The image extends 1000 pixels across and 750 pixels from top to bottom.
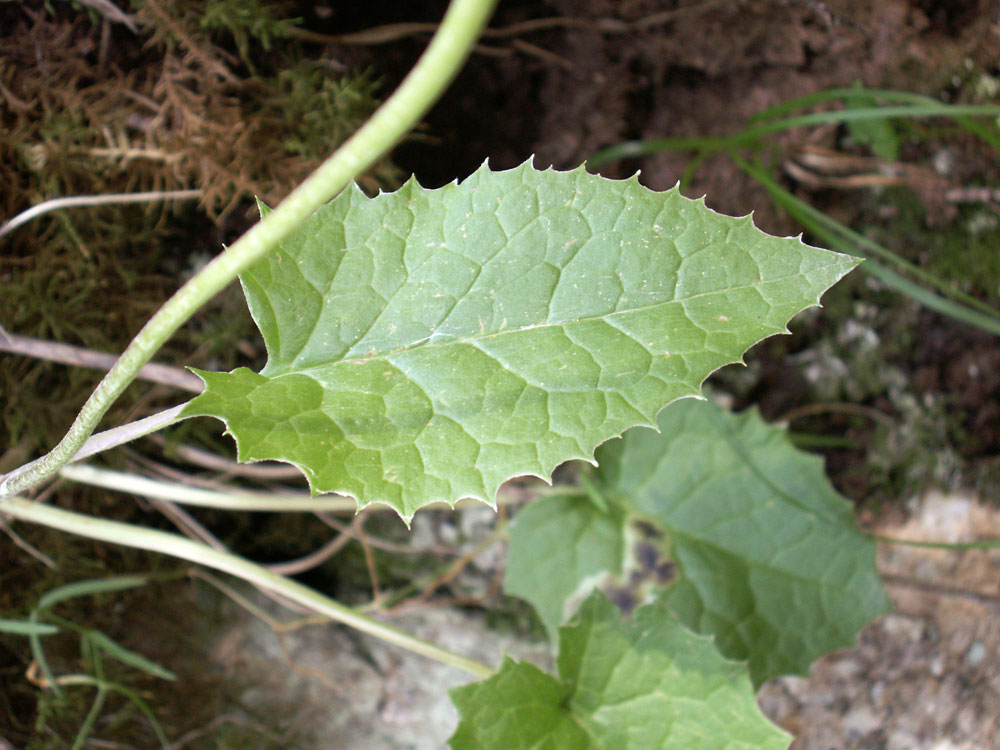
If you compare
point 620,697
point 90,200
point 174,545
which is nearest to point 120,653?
point 174,545

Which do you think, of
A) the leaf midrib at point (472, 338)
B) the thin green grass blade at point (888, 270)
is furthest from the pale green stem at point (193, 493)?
the thin green grass blade at point (888, 270)

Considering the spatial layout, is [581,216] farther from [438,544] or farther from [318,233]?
[438,544]

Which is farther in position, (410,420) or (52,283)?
(52,283)

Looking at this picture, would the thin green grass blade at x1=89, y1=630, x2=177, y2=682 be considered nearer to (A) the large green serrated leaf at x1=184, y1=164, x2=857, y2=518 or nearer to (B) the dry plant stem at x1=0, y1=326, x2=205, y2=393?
(B) the dry plant stem at x1=0, y1=326, x2=205, y2=393

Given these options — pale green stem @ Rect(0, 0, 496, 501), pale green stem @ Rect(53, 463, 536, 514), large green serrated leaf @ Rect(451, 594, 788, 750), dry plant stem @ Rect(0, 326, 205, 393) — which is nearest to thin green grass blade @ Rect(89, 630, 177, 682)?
pale green stem @ Rect(53, 463, 536, 514)

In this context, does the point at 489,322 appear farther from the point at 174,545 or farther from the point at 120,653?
the point at 120,653

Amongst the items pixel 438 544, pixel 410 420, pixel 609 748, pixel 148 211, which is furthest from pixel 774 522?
pixel 148 211

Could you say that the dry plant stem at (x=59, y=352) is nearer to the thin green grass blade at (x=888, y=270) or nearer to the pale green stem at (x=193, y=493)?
the pale green stem at (x=193, y=493)
